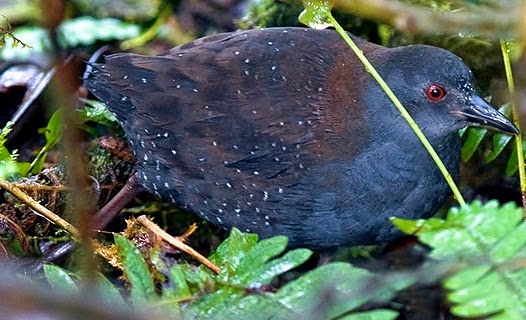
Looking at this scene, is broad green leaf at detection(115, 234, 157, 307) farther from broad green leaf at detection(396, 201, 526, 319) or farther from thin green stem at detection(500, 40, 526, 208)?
thin green stem at detection(500, 40, 526, 208)

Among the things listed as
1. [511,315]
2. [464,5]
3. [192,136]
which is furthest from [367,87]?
[511,315]

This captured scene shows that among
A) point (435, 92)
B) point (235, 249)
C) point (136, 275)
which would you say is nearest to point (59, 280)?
point (136, 275)

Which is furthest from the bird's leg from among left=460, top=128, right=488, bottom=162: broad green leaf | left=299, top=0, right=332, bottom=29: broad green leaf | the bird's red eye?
left=460, top=128, right=488, bottom=162: broad green leaf

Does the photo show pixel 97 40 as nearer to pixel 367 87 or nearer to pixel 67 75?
pixel 367 87

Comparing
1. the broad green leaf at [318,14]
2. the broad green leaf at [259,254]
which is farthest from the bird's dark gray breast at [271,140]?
the broad green leaf at [259,254]

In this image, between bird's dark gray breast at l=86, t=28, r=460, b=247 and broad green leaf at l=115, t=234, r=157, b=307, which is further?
bird's dark gray breast at l=86, t=28, r=460, b=247

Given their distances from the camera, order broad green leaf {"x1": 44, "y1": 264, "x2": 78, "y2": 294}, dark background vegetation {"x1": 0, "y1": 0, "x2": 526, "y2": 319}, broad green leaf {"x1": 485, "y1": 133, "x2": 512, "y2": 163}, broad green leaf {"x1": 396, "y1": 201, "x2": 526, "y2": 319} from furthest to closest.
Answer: broad green leaf {"x1": 485, "y1": 133, "x2": 512, "y2": 163}, broad green leaf {"x1": 44, "y1": 264, "x2": 78, "y2": 294}, broad green leaf {"x1": 396, "y1": 201, "x2": 526, "y2": 319}, dark background vegetation {"x1": 0, "y1": 0, "x2": 526, "y2": 319}

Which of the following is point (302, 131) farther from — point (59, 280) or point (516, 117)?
point (59, 280)
